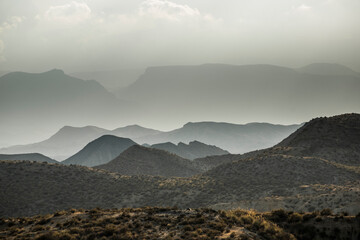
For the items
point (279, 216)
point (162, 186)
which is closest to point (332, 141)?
point (162, 186)

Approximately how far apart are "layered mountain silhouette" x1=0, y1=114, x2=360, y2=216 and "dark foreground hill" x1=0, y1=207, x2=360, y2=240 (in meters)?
24.9

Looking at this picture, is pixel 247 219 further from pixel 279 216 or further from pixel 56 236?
pixel 56 236

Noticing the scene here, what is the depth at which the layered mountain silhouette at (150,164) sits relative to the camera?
5236 inches

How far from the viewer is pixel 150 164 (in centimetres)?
14212

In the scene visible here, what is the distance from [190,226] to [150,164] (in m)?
119

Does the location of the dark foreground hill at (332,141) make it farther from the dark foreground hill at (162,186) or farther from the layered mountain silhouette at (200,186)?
the dark foreground hill at (162,186)

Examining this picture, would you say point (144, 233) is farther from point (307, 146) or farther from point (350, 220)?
point (307, 146)

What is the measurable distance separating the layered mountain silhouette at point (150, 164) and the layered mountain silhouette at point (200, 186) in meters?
35.5

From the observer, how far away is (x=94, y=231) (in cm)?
2438

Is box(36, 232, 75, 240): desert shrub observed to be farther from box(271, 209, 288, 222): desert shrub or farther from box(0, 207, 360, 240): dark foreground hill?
box(271, 209, 288, 222): desert shrub

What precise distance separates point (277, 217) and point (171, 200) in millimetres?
46584

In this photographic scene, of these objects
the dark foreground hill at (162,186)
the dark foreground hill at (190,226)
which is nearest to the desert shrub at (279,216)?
the dark foreground hill at (190,226)

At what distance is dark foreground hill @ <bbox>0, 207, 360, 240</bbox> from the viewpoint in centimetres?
2291

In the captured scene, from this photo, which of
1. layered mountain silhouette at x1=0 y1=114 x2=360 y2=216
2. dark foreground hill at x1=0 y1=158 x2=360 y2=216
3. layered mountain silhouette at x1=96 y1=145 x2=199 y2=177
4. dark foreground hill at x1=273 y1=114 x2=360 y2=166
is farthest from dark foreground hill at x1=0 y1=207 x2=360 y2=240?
layered mountain silhouette at x1=96 y1=145 x2=199 y2=177
